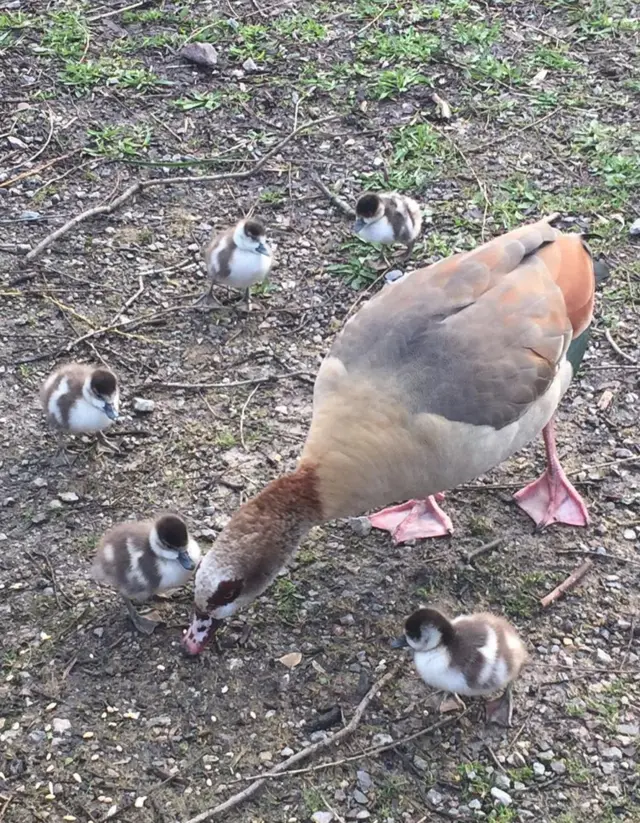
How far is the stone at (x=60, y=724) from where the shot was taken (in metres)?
4.31

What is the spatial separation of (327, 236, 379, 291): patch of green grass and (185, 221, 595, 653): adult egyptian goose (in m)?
1.55

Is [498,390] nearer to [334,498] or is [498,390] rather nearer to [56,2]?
[334,498]

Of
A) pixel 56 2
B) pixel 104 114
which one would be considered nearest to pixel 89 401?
pixel 104 114

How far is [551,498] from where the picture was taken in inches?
205

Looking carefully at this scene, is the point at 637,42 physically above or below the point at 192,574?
above

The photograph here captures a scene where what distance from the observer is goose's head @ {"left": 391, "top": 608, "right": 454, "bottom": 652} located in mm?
4211

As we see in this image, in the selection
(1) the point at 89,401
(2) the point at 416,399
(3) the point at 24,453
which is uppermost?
(2) the point at 416,399

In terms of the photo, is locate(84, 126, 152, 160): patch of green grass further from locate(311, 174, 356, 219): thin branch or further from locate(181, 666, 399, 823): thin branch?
locate(181, 666, 399, 823): thin branch

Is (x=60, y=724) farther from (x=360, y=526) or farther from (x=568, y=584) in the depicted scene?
(x=568, y=584)

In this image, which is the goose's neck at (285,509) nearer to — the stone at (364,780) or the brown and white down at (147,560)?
the brown and white down at (147,560)

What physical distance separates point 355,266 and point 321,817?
12.0 feet

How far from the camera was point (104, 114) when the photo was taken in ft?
25.3

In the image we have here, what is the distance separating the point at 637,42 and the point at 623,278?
2.77 meters

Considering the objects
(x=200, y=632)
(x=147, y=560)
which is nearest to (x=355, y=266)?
(x=147, y=560)
